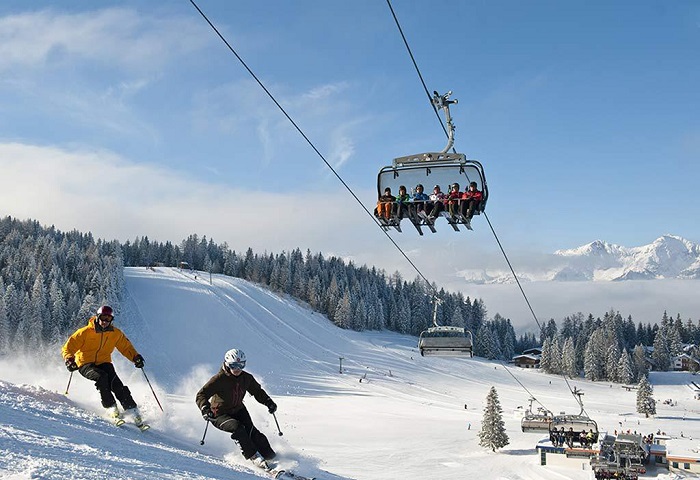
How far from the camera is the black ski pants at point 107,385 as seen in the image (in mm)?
10016

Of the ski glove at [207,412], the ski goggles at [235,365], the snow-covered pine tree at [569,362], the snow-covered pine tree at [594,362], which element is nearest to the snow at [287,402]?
the ski glove at [207,412]

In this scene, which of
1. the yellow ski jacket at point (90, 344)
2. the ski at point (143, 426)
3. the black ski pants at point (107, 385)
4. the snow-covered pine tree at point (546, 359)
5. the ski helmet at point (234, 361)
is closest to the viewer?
the ski helmet at point (234, 361)

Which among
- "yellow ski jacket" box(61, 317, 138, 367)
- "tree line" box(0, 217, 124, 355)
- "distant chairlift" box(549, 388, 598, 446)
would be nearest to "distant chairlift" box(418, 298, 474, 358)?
"distant chairlift" box(549, 388, 598, 446)

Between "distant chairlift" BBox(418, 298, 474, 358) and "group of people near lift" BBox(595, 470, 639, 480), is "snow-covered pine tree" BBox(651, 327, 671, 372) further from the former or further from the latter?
"distant chairlift" BBox(418, 298, 474, 358)

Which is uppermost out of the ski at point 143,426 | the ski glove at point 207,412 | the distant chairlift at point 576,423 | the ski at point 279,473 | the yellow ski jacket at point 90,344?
the yellow ski jacket at point 90,344

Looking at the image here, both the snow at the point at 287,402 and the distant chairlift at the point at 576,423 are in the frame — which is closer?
the snow at the point at 287,402

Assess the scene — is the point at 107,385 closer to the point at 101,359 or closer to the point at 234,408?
the point at 101,359

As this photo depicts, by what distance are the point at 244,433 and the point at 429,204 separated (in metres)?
7.65

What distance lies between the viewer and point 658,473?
113ft

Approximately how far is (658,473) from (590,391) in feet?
182

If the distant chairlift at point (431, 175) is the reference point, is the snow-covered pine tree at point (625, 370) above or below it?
A: below

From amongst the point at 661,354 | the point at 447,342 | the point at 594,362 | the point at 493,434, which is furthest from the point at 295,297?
the point at 447,342

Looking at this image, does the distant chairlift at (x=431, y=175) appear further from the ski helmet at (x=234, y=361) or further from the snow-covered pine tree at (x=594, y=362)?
the snow-covered pine tree at (x=594, y=362)

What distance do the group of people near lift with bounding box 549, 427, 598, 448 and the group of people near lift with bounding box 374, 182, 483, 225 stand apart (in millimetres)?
22167
